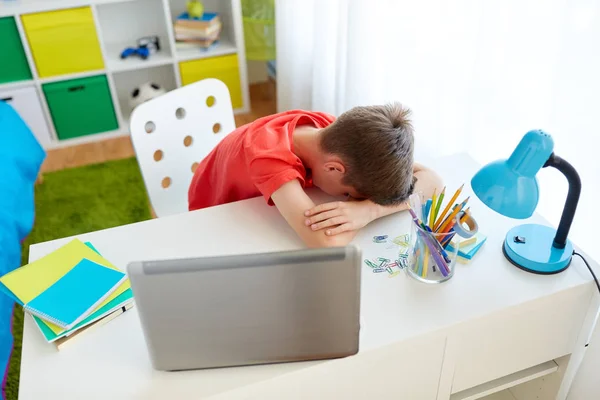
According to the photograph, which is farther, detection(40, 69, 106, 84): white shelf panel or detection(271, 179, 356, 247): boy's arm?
detection(40, 69, 106, 84): white shelf panel

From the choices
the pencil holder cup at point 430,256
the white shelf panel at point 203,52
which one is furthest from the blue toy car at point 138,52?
the pencil holder cup at point 430,256

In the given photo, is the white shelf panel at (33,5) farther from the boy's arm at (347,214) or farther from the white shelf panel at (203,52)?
the boy's arm at (347,214)

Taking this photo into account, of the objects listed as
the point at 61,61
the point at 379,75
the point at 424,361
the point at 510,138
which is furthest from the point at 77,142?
→ the point at 424,361

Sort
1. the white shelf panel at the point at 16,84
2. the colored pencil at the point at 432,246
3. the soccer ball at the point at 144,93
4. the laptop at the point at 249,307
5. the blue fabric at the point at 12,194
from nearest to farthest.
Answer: the laptop at the point at 249,307, the colored pencil at the point at 432,246, the blue fabric at the point at 12,194, the white shelf panel at the point at 16,84, the soccer ball at the point at 144,93

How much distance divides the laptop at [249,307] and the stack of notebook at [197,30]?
231cm

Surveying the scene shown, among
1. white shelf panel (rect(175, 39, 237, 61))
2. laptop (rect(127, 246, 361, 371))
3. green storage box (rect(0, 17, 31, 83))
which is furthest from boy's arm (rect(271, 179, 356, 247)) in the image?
green storage box (rect(0, 17, 31, 83))

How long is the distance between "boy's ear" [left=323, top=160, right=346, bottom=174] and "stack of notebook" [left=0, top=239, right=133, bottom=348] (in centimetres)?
44

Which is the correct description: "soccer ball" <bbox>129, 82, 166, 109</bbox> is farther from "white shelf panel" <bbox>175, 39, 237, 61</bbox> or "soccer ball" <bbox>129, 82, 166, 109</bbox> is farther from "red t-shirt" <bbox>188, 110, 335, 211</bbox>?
"red t-shirt" <bbox>188, 110, 335, 211</bbox>

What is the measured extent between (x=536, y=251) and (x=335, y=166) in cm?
42

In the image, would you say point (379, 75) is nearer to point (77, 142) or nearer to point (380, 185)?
point (380, 185)

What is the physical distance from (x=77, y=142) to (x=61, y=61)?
432 millimetres

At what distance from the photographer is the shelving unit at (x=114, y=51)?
2.58m

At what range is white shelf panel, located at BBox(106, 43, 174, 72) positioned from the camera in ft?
9.17

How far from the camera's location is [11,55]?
8.55ft
